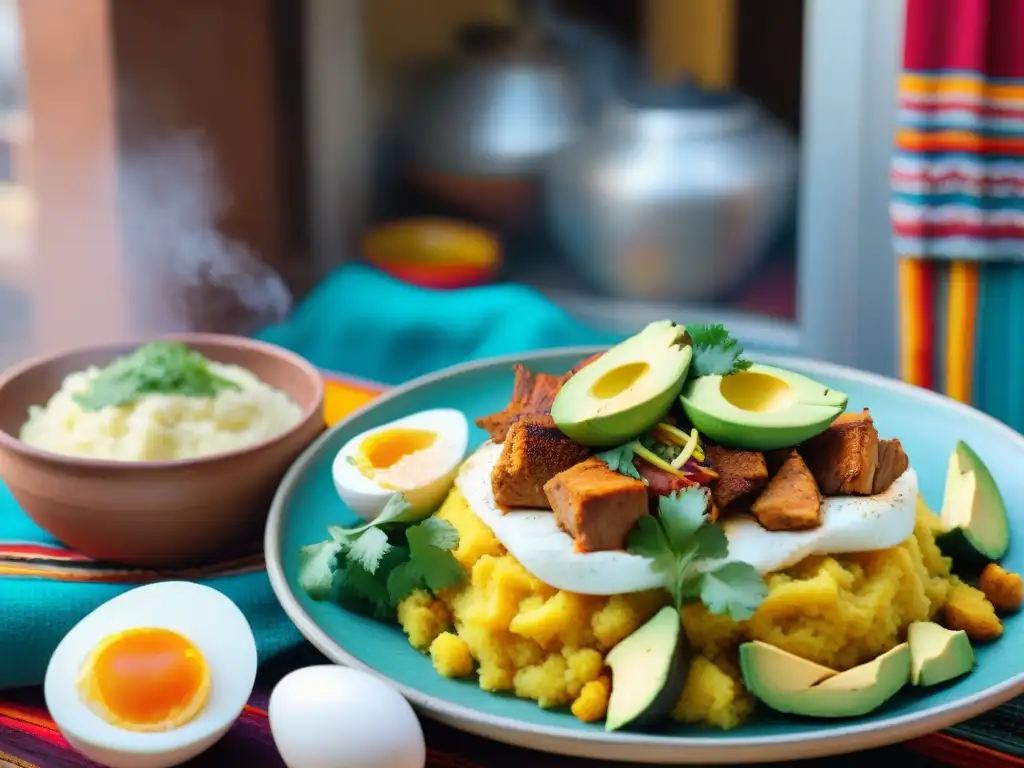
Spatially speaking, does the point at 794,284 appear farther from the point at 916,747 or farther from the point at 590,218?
the point at 916,747

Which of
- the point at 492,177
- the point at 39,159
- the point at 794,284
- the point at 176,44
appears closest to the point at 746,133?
the point at 794,284

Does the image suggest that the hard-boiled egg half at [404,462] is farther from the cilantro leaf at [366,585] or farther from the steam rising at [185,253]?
the steam rising at [185,253]

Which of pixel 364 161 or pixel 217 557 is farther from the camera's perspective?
pixel 364 161

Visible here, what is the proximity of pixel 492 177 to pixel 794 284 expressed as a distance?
2.65ft

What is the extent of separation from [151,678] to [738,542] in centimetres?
61

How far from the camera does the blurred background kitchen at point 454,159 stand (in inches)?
103

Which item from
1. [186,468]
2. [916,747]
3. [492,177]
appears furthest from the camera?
[492,177]

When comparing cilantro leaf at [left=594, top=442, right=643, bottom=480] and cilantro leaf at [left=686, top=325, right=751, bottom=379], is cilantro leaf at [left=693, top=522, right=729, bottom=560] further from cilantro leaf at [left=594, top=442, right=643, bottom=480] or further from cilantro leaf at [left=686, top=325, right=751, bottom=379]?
cilantro leaf at [left=686, top=325, right=751, bottom=379]

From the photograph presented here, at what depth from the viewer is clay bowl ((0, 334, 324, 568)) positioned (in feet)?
5.08

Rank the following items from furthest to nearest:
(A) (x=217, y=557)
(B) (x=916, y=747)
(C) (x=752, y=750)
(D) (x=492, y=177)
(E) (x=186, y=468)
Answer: (D) (x=492, y=177) < (A) (x=217, y=557) < (E) (x=186, y=468) < (B) (x=916, y=747) < (C) (x=752, y=750)

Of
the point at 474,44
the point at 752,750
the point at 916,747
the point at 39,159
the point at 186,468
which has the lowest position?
the point at 916,747

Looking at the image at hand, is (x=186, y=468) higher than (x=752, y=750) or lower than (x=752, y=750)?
higher

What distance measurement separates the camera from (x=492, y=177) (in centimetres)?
312

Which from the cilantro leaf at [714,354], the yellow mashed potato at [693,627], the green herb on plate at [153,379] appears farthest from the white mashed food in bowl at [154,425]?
the cilantro leaf at [714,354]
